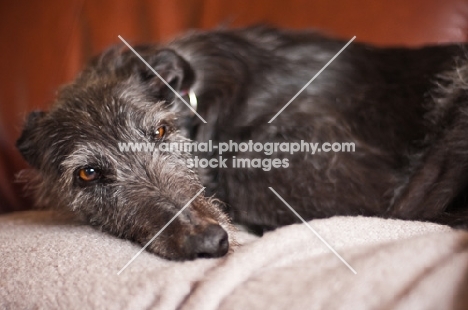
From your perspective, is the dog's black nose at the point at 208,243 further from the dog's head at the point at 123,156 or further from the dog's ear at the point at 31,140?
the dog's ear at the point at 31,140

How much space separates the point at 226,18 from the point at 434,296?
1.64m

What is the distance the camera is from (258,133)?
1.85 m

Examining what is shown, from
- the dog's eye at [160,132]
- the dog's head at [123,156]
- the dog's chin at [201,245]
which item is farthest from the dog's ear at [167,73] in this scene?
the dog's chin at [201,245]

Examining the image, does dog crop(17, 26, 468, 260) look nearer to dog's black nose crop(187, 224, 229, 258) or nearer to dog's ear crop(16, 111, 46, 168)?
dog's ear crop(16, 111, 46, 168)

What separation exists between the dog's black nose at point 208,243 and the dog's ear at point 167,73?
0.69 m

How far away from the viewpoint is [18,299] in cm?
125

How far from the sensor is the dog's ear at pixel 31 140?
187 centimetres

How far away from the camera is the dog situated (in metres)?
1.65

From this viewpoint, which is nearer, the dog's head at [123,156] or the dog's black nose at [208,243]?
the dog's black nose at [208,243]

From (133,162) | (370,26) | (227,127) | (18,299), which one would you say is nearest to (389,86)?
(370,26)

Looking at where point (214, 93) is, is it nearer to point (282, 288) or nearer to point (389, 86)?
point (389, 86)

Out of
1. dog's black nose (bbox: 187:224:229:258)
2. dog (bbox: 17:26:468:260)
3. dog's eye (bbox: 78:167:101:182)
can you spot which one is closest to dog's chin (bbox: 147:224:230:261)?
dog's black nose (bbox: 187:224:229:258)

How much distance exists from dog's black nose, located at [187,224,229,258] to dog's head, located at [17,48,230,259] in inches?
1.1

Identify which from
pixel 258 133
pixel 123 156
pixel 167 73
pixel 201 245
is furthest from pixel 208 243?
pixel 167 73
